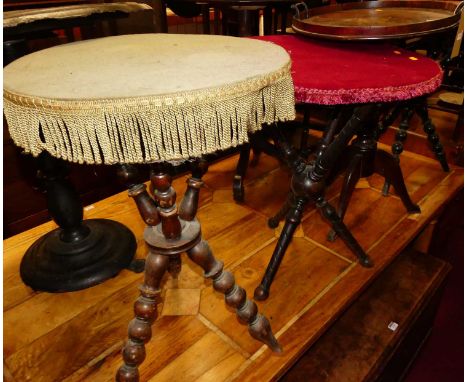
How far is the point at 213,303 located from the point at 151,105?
738 millimetres

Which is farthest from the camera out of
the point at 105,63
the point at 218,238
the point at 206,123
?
the point at 218,238

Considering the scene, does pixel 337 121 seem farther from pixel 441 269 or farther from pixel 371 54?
pixel 441 269

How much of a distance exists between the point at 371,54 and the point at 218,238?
77 cm

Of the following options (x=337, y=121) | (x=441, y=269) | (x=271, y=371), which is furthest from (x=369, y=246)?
(x=271, y=371)

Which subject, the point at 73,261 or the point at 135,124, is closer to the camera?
the point at 135,124

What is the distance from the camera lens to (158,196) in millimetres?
708

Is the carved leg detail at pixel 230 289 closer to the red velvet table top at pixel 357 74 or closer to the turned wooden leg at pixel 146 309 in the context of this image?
the turned wooden leg at pixel 146 309

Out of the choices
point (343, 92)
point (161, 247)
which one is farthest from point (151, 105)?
point (343, 92)

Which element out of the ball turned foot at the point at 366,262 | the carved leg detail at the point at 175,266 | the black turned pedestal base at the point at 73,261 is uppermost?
the carved leg detail at the point at 175,266

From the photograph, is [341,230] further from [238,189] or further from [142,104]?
[142,104]

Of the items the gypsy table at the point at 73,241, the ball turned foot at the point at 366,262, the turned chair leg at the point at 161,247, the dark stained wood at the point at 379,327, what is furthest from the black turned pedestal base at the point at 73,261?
the ball turned foot at the point at 366,262

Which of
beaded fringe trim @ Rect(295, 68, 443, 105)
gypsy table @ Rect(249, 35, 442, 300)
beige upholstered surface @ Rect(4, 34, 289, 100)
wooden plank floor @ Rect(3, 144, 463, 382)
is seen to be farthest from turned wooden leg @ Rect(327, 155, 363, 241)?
beige upholstered surface @ Rect(4, 34, 289, 100)

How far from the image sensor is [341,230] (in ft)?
3.84

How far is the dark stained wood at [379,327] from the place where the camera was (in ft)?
3.57
